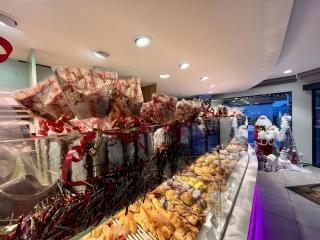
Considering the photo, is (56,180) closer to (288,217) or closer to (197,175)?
(197,175)

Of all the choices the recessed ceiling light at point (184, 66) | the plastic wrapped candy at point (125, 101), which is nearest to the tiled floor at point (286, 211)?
the recessed ceiling light at point (184, 66)

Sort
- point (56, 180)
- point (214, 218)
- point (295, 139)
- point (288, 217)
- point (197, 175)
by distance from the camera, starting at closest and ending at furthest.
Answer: point (56, 180), point (214, 218), point (197, 175), point (288, 217), point (295, 139)

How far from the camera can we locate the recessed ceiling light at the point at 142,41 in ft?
5.60

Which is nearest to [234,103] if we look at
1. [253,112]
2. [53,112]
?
[253,112]

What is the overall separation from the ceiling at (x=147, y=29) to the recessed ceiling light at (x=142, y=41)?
0.06 metres

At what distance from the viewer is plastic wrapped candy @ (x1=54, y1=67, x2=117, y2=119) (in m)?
0.50

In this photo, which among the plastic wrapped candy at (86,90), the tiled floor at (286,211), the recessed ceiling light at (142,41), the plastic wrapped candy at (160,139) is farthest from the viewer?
the tiled floor at (286,211)

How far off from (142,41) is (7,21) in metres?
1.02

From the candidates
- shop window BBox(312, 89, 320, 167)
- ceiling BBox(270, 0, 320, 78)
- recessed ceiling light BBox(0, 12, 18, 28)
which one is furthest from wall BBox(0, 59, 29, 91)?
shop window BBox(312, 89, 320, 167)

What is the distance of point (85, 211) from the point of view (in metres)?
0.45

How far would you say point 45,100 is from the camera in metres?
0.51

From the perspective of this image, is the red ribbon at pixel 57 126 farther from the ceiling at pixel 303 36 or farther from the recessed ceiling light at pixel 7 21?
the ceiling at pixel 303 36

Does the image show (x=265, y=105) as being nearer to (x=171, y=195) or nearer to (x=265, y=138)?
(x=265, y=138)

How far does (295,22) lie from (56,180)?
2.70m
